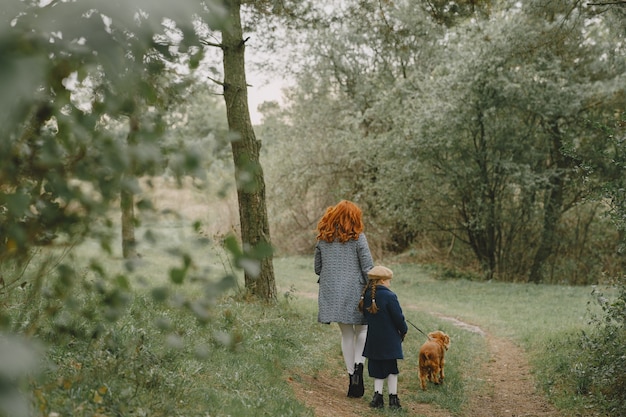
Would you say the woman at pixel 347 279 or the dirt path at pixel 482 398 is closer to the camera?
the dirt path at pixel 482 398

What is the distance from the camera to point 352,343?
6.77 m

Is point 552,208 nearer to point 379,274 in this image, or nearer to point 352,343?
point 352,343

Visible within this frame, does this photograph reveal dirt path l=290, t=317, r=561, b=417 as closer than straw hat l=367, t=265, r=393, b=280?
Yes

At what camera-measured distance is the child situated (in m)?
6.35

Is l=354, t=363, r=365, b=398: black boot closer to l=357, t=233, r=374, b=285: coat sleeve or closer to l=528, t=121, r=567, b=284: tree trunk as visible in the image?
l=357, t=233, r=374, b=285: coat sleeve

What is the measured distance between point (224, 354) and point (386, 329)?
168cm

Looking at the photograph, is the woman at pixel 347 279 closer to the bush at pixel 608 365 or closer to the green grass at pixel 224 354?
the green grass at pixel 224 354

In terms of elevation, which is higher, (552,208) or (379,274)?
(552,208)

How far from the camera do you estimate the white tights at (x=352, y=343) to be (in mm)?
6711

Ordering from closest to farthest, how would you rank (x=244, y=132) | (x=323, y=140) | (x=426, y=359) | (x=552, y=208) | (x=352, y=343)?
(x=352, y=343) → (x=426, y=359) → (x=244, y=132) → (x=552, y=208) → (x=323, y=140)

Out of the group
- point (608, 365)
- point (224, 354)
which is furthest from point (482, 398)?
point (224, 354)

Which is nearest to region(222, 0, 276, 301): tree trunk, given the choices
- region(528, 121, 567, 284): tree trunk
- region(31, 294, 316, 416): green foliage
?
region(31, 294, 316, 416): green foliage

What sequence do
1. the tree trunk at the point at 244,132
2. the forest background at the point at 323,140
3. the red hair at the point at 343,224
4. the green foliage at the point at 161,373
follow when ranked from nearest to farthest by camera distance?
the forest background at the point at 323,140, the green foliage at the point at 161,373, the red hair at the point at 343,224, the tree trunk at the point at 244,132

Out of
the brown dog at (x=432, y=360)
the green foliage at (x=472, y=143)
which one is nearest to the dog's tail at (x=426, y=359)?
the brown dog at (x=432, y=360)
